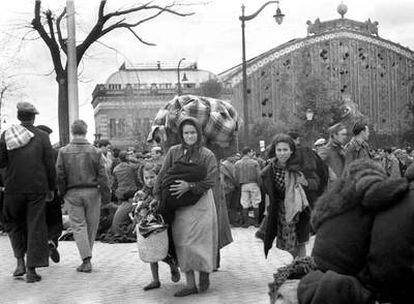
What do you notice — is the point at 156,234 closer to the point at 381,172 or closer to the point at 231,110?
the point at 231,110

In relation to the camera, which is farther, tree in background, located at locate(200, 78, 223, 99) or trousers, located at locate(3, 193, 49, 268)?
tree in background, located at locate(200, 78, 223, 99)

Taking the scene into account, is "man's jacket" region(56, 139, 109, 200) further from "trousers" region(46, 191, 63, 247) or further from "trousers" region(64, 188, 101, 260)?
"trousers" region(46, 191, 63, 247)

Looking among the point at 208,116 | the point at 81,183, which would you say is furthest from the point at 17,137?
the point at 208,116

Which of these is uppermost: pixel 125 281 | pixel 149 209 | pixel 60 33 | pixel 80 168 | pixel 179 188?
pixel 60 33

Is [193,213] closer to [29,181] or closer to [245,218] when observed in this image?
[29,181]

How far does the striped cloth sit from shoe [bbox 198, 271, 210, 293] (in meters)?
2.76

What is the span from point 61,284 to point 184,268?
6.27 ft

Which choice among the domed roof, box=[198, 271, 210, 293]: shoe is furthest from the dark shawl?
the domed roof

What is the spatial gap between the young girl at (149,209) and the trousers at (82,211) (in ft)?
4.32

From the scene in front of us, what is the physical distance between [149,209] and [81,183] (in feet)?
6.46

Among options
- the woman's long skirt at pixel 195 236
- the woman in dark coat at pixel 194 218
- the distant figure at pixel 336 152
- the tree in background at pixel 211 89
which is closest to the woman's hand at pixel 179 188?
the woman in dark coat at pixel 194 218

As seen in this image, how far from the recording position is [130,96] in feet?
255

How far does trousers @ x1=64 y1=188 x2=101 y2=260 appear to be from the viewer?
1019 cm

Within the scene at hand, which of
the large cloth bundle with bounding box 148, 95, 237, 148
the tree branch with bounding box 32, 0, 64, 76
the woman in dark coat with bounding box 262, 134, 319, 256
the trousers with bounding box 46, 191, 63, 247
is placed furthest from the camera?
the tree branch with bounding box 32, 0, 64, 76
